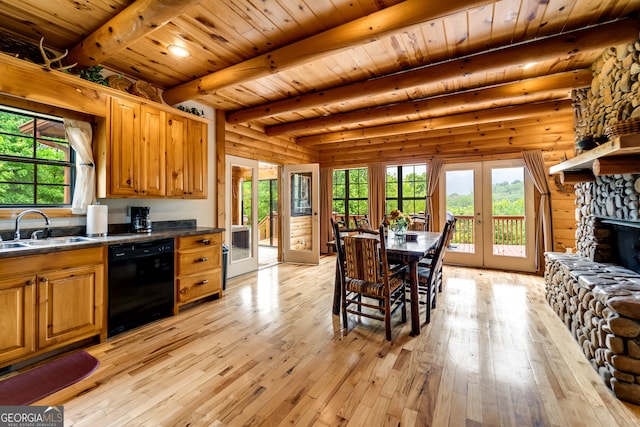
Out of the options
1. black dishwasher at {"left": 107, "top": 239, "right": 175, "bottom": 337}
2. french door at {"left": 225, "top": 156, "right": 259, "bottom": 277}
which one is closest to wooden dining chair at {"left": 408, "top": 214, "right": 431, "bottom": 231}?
french door at {"left": 225, "top": 156, "right": 259, "bottom": 277}

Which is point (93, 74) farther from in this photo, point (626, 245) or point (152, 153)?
point (626, 245)

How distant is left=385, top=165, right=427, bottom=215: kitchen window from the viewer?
19.6 ft

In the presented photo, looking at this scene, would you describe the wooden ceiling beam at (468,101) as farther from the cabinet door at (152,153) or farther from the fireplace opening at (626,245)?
the cabinet door at (152,153)

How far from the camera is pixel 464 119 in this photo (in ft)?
15.1

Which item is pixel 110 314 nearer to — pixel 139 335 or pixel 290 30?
pixel 139 335

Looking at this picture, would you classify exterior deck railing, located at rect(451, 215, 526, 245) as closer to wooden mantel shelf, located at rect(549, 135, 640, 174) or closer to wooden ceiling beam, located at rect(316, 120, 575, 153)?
wooden ceiling beam, located at rect(316, 120, 575, 153)

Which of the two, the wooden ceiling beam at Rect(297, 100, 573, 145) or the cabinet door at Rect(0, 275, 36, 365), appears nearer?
the cabinet door at Rect(0, 275, 36, 365)

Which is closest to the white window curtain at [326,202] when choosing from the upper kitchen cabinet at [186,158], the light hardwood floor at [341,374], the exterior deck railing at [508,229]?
the exterior deck railing at [508,229]

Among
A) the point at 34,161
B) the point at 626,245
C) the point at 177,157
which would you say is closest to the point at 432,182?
the point at 626,245

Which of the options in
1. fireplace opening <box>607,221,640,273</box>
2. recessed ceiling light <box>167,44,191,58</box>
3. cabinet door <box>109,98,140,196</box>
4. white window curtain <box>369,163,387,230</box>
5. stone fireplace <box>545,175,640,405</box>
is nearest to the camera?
stone fireplace <box>545,175,640,405</box>

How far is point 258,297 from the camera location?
372 centimetres

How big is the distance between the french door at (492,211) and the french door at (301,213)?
2642 mm

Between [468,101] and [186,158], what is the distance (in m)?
3.87

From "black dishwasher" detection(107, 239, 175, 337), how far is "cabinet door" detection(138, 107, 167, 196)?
662 mm
